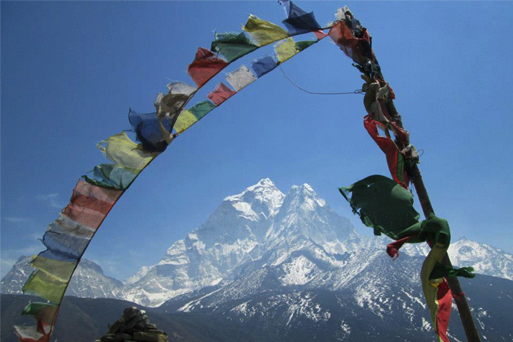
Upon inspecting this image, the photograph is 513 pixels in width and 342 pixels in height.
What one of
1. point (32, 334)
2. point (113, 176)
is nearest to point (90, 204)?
point (113, 176)

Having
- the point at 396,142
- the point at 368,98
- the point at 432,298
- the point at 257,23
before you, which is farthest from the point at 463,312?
the point at 257,23

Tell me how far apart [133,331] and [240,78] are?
4.55 m

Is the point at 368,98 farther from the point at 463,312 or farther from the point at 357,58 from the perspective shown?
the point at 463,312

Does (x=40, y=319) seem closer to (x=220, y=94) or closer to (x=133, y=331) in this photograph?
(x=133, y=331)

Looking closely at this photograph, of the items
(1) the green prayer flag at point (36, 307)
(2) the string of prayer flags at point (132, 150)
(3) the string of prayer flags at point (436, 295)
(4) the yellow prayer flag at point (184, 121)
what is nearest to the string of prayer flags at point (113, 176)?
(2) the string of prayer flags at point (132, 150)

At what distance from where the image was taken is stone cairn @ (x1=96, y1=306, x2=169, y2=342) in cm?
595

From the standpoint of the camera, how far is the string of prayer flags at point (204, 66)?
5922 mm

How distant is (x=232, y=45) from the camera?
609 cm

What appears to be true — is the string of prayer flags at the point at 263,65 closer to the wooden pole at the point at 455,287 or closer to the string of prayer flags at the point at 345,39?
the string of prayer flags at the point at 345,39

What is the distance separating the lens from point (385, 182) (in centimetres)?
488

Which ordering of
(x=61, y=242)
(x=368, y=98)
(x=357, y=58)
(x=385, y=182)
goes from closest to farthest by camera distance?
1. (x=385, y=182)
2. (x=61, y=242)
3. (x=368, y=98)
4. (x=357, y=58)

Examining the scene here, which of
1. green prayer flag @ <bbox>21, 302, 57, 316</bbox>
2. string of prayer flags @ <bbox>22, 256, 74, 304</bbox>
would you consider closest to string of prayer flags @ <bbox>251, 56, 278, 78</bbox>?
string of prayer flags @ <bbox>22, 256, 74, 304</bbox>

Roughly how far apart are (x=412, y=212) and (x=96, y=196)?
4.27 meters

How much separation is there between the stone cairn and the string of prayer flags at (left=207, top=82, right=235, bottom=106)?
3.76 metres
